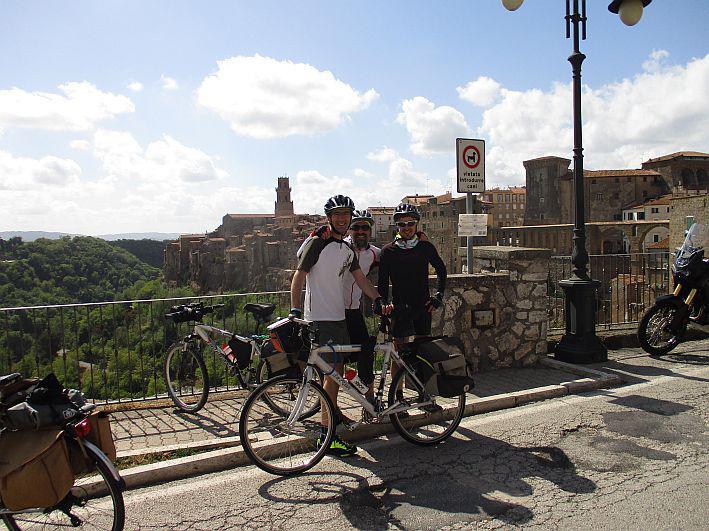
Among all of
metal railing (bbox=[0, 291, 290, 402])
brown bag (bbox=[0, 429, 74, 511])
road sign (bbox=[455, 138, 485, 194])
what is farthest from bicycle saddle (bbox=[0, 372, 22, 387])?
road sign (bbox=[455, 138, 485, 194])

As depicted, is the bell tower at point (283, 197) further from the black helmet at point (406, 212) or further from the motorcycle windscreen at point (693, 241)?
the black helmet at point (406, 212)

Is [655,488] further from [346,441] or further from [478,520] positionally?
[346,441]

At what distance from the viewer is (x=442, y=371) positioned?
456 cm

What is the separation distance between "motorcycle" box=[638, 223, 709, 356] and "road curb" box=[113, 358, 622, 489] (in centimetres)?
245

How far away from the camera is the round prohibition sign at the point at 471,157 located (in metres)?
7.13

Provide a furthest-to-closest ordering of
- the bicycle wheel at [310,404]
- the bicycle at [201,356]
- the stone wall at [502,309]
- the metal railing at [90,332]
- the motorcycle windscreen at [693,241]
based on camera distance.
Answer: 1. the motorcycle windscreen at [693,241]
2. the stone wall at [502,309]
3. the metal railing at [90,332]
4. the bicycle at [201,356]
5. the bicycle wheel at [310,404]

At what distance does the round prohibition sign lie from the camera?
7133 mm

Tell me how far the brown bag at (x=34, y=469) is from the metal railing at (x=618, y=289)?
7226 mm

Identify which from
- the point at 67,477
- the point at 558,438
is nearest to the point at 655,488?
the point at 558,438

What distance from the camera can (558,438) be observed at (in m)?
4.64

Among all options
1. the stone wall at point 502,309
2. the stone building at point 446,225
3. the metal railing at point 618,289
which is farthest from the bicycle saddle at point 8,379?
the stone building at point 446,225

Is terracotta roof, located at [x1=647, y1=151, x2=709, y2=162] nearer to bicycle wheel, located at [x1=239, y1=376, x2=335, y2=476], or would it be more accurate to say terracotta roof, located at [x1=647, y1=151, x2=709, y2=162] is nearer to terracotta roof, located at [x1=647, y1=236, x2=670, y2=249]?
terracotta roof, located at [x1=647, y1=236, x2=670, y2=249]

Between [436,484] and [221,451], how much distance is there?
1.70 m

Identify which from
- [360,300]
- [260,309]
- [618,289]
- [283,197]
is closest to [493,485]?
[360,300]
